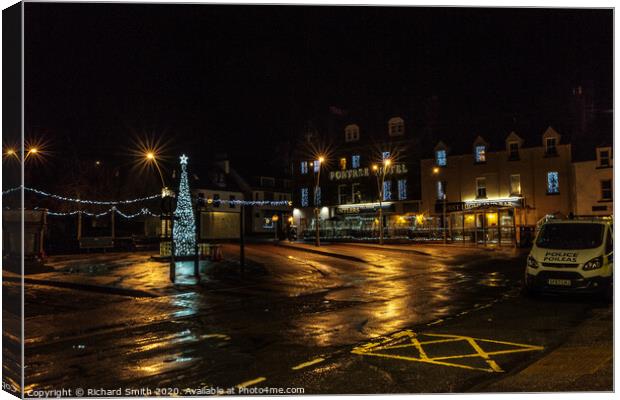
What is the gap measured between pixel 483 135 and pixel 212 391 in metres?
45.9

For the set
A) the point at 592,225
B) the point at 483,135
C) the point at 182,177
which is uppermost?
the point at 483,135

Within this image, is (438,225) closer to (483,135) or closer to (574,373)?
(483,135)

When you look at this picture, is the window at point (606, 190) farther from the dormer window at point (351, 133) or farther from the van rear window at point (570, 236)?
the van rear window at point (570, 236)

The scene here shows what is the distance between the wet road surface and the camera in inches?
279

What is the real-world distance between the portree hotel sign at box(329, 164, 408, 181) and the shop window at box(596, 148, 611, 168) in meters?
16.9

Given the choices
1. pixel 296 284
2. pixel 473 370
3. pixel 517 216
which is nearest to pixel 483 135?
pixel 517 216

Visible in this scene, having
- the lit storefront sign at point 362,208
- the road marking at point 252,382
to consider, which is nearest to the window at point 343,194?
the lit storefront sign at point 362,208

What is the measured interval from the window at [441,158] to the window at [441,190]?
60.5 inches

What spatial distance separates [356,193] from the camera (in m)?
57.0

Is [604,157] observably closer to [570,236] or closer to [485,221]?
[485,221]

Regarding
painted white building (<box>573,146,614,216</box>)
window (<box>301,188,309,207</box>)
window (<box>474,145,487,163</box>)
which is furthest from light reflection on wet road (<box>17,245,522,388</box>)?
window (<box>301,188,309,207</box>)

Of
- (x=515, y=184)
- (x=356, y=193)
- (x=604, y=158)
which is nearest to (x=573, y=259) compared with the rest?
(x=604, y=158)

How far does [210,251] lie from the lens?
1032 inches

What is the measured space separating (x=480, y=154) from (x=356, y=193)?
13454mm
